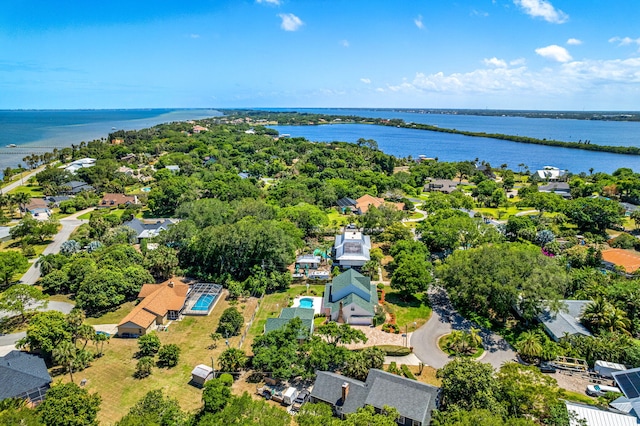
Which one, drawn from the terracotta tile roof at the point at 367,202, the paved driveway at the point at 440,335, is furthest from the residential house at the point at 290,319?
the terracotta tile roof at the point at 367,202

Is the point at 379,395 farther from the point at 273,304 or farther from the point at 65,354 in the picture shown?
the point at 65,354

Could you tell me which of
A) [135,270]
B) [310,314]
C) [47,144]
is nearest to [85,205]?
[135,270]

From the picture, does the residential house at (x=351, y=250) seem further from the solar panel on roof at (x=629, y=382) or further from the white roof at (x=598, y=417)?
the white roof at (x=598, y=417)

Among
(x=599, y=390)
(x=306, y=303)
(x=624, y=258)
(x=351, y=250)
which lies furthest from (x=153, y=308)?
(x=624, y=258)

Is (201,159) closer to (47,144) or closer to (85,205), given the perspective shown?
(85,205)

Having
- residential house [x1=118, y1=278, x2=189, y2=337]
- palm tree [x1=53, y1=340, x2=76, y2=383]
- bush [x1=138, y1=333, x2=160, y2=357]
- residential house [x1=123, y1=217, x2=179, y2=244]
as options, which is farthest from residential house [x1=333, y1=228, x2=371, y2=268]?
palm tree [x1=53, y1=340, x2=76, y2=383]
